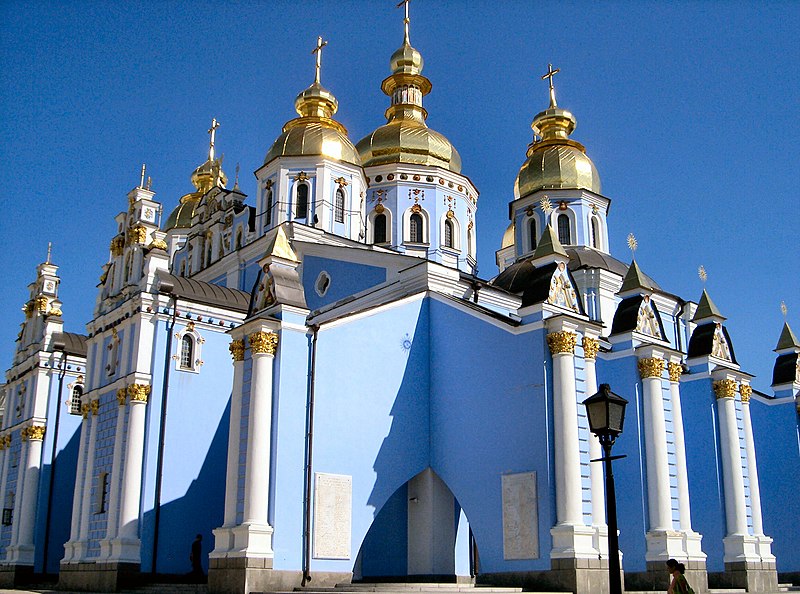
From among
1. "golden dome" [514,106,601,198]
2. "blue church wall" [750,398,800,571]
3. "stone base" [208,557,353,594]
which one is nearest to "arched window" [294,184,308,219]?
"golden dome" [514,106,601,198]

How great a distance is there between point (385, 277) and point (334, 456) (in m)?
7.38

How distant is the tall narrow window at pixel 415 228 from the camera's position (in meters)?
27.4

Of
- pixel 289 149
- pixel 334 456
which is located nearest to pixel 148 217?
pixel 289 149

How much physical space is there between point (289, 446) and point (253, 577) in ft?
6.90

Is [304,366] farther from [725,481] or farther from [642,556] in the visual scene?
[725,481]

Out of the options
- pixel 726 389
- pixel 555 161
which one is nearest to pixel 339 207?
pixel 555 161

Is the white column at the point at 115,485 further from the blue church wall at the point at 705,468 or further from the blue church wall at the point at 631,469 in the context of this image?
the blue church wall at the point at 705,468

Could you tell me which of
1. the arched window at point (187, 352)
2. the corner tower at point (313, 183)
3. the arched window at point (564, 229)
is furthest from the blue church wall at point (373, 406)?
the arched window at point (564, 229)

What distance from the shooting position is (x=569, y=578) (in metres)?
13.5

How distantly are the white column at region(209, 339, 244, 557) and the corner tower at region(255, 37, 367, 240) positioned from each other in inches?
369

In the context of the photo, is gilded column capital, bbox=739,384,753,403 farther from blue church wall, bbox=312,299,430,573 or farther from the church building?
blue church wall, bbox=312,299,430,573

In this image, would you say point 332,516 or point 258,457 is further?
point 332,516

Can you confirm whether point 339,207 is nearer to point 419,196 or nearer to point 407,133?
point 419,196

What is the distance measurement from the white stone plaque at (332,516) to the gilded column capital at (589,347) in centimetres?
456
